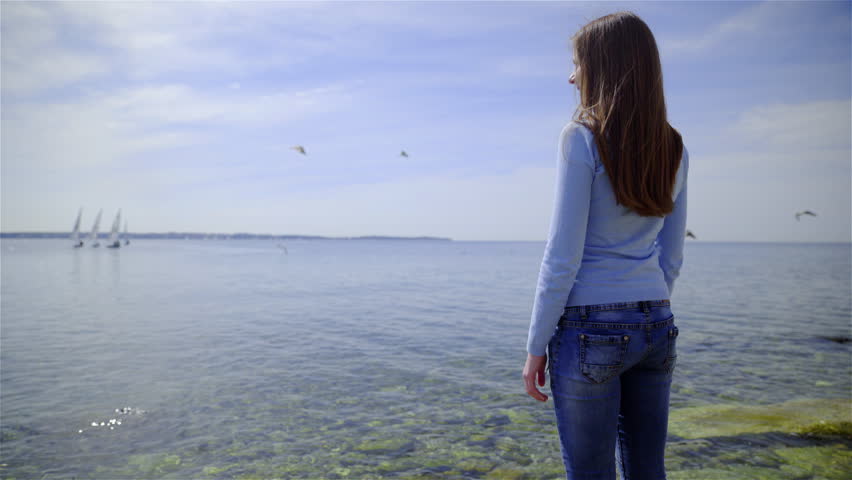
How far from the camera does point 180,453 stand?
7.55 metres

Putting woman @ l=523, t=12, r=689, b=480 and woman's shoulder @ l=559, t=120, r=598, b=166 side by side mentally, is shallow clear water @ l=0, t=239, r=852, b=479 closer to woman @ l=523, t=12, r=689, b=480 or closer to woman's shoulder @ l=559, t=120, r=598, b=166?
woman @ l=523, t=12, r=689, b=480

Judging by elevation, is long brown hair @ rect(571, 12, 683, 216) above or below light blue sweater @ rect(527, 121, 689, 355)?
above

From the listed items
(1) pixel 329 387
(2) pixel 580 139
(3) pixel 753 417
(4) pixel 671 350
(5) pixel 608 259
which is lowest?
(1) pixel 329 387

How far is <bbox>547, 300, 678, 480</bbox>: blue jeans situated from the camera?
2.49 m

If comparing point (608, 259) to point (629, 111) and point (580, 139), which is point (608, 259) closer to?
point (580, 139)

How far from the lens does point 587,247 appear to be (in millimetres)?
2676

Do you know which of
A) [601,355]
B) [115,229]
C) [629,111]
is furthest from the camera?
[115,229]

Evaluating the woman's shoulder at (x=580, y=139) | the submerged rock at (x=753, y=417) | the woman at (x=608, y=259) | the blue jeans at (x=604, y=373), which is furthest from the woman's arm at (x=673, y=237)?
the submerged rock at (x=753, y=417)

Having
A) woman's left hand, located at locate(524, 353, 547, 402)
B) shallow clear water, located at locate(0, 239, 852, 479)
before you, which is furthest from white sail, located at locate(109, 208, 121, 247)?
woman's left hand, located at locate(524, 353, 547, 402)

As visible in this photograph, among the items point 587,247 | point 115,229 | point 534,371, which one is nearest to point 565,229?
point 587,247

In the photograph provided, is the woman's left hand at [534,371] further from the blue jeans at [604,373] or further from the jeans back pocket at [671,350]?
the jeans back pocket at [671,350]

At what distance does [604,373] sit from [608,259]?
23.0 inches

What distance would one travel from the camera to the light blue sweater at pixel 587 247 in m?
2.52

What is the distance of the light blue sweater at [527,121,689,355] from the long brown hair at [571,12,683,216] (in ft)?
0.27
